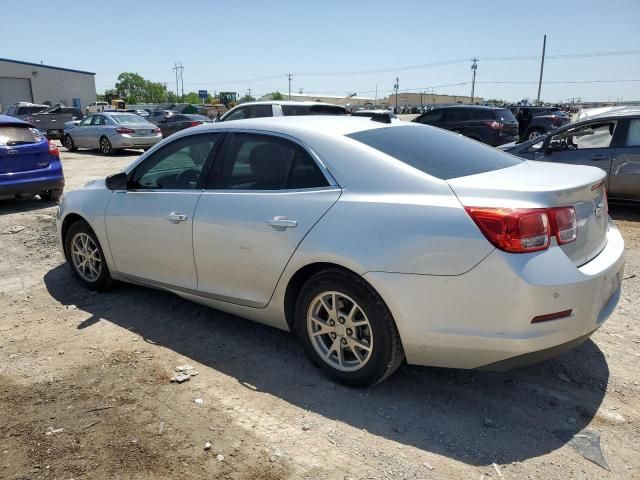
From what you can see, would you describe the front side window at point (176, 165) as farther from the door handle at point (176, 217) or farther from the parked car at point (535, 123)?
the parked car at point (535, 123)

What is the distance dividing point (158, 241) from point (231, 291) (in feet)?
2.69

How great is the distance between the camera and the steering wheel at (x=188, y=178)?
3.84 meters

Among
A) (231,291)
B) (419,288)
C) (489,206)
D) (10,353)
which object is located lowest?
(10,353)

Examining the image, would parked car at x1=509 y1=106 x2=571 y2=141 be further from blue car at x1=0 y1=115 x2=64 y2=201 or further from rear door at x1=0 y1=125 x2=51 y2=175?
rear door at x1=0 y1=125 x2=51 y2=175

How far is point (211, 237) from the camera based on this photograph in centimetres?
355

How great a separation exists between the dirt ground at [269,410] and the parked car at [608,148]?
393 centimetres

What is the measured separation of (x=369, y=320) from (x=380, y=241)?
0.46 m

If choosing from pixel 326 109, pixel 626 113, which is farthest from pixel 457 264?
pixel 326 109

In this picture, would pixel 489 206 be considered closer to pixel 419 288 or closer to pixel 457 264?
pixel 457 264

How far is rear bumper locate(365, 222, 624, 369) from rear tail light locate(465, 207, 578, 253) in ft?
0.17

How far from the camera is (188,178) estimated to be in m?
3.92

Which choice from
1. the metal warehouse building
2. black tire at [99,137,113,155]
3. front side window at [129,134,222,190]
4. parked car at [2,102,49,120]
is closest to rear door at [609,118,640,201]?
front side window at [129,134,222,190]

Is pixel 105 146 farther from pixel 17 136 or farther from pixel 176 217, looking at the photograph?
pixel 176 217

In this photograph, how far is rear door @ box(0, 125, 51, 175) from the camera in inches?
318
